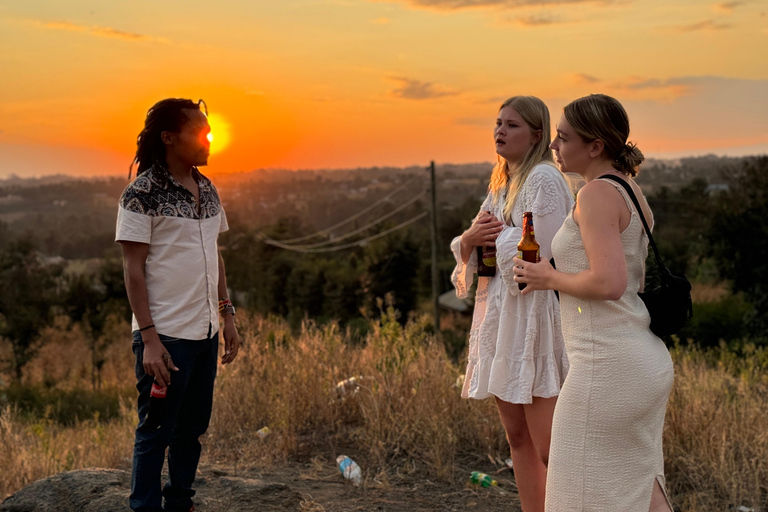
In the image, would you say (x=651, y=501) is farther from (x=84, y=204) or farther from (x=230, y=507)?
(x=84, y=204)

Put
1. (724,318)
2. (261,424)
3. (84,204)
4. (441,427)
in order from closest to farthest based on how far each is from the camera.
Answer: (441,427)
(261,424)
(724,318)
(84,204)

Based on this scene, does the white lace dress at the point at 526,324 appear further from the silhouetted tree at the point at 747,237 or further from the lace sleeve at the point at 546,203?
the silhouetted tree at the point at 747,237

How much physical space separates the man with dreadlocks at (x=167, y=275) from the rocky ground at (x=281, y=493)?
1.80ft

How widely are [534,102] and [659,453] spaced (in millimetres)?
1508

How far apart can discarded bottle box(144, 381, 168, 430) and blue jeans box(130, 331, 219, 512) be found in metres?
0.02

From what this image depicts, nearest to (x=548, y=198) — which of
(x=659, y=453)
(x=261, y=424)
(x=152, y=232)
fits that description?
(x=659, y=453)

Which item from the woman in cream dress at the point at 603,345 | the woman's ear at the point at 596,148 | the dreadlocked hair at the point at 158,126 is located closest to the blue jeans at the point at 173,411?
the dreadlocked hair at the point at 158,126

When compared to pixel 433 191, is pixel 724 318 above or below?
below

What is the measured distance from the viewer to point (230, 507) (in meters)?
3.64

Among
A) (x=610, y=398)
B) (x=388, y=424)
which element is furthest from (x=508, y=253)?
(x=388, y=424)

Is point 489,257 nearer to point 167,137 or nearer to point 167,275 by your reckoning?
point 167,275

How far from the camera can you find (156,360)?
3016 mm

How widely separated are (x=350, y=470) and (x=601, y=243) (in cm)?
276

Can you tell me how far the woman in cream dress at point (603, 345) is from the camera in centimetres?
228
